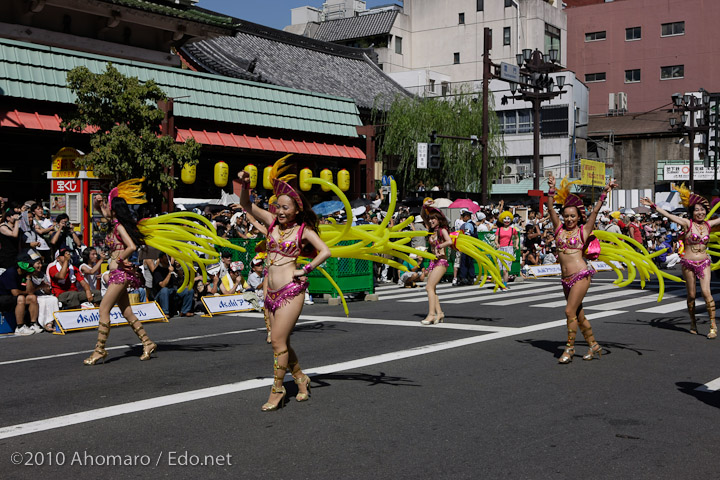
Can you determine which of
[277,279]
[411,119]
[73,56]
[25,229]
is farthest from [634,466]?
[411,119]

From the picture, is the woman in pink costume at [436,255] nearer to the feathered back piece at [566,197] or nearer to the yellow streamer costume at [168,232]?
the feathered back piece at [566,197]

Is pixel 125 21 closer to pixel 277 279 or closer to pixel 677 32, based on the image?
pixel 277 279

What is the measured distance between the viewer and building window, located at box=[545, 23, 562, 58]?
63194 millimetres

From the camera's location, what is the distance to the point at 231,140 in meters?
27.4

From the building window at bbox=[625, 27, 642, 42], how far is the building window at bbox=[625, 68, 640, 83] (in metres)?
2.68

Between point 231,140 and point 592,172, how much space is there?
29.6 metres

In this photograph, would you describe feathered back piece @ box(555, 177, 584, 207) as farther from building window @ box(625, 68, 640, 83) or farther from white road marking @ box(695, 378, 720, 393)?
A: building window @ box(625, 68, 640, 83)

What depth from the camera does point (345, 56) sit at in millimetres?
44219

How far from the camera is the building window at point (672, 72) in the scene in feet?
209

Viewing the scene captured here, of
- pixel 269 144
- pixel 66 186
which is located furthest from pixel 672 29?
pixel 66 186

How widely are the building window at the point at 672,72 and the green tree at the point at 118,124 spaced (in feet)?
180

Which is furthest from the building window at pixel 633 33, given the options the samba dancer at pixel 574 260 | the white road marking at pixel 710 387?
the white road marking at pixel 710 387

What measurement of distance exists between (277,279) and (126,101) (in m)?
14.1

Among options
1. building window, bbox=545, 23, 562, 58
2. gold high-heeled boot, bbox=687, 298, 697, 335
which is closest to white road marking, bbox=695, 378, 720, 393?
gold high-heeled boot, bbox=687, 298, 697, 335
